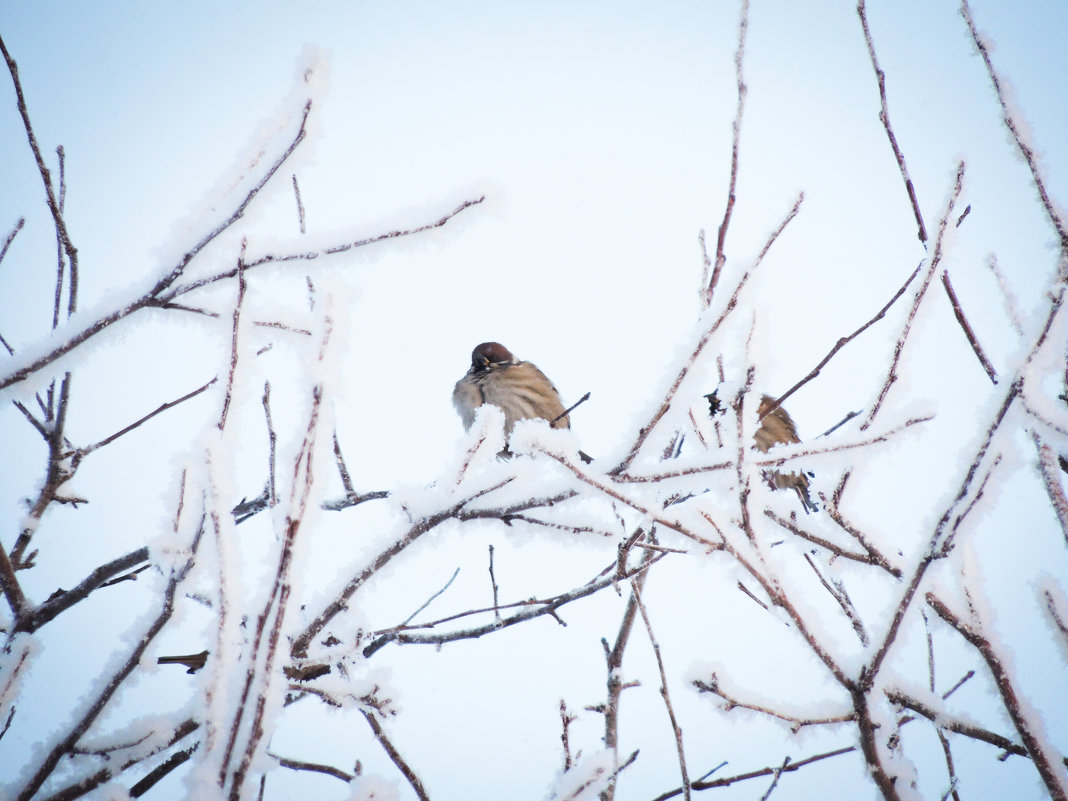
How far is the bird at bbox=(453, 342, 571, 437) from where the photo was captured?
214 inches

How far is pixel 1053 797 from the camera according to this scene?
110 centimetres

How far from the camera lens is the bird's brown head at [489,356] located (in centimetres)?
582

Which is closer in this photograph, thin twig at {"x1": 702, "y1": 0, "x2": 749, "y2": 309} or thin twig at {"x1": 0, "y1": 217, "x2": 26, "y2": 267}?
thin twig at {"x1": 702, "y1": 0, "x2": 749, "y2": 309}

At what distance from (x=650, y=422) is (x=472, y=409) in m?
4.35

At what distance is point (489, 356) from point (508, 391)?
52 cm

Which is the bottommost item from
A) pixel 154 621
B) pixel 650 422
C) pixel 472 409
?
pixel 154 621

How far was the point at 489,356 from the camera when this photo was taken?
231 inches

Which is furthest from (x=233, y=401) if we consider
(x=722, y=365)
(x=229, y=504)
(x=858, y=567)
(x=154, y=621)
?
(x=858, y=567)

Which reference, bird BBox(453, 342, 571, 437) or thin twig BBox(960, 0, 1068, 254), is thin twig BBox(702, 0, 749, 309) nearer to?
thin twig BBox(960, 0, 1068, 254)

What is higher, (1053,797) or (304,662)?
(304,662)

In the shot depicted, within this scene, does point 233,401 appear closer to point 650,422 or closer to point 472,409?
point 650,422

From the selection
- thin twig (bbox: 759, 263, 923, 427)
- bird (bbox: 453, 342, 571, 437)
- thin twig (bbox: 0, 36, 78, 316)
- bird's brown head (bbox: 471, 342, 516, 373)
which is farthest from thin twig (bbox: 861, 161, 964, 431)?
bird's brown head (bbox: 471, 342, 516, 373)

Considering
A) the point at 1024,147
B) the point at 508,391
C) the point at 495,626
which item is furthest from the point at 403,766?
the point at 508,391

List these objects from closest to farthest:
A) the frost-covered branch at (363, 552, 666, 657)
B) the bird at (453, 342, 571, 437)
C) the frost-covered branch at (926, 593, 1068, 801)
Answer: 1. the frost-covered branch at (926, 593, 1068, 801)
2. the frost-covered branch at (363, 552, 666, 657)
3. the bird at (453, 342, 571, 437)
